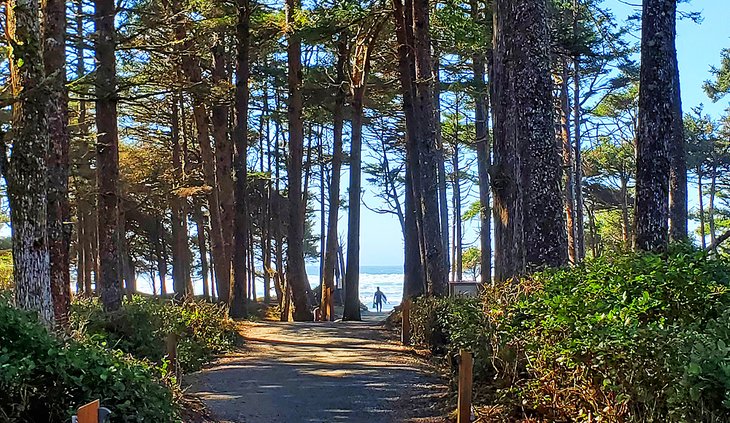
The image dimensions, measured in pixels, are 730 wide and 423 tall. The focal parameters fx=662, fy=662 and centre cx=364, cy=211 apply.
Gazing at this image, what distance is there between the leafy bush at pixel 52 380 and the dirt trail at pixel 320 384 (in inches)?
111

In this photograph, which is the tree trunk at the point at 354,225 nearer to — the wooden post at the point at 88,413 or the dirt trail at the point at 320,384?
the dirt trail at the point at 320,384

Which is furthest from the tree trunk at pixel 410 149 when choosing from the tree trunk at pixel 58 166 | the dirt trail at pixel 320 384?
the tree trunk at pixel 58 166

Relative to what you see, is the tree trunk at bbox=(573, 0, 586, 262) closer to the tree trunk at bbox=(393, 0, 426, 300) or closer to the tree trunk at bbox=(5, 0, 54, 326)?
the tree trunk at bbox=(393, 0, 426, 300)

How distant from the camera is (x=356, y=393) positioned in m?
9.03

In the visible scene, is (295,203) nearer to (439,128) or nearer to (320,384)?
(439,128)

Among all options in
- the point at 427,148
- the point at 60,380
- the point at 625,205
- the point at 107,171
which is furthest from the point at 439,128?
the point at 60,380

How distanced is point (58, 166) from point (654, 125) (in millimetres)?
8513

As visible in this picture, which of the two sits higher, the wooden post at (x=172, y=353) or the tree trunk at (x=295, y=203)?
the tree trunk at (x=295, y=203)

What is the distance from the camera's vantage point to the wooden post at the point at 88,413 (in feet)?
11.9

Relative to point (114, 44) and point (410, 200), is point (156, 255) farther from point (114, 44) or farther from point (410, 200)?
point (114, 44)

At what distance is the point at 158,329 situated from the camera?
10.7m

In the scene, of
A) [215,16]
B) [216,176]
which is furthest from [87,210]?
[215,16]

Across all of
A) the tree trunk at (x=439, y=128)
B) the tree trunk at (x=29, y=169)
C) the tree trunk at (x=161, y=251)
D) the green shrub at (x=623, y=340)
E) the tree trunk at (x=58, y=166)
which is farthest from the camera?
the tree trunk at (x=161, y=251)

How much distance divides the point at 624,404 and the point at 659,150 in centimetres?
610
